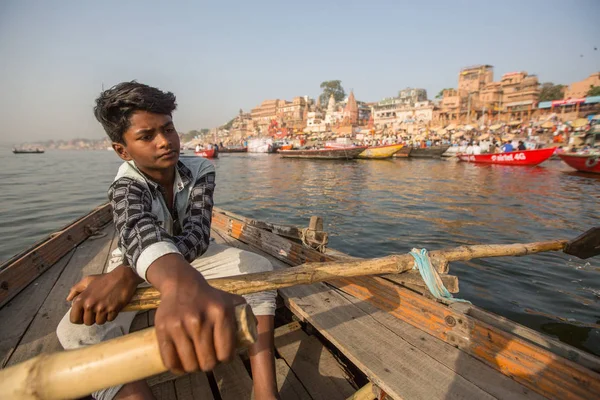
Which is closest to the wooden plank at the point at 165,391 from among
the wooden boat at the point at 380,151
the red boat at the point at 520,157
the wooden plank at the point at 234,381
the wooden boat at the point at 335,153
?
the wooden plank at the point at 234,381

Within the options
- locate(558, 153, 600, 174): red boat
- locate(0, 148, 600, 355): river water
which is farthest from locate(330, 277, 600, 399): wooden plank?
locate(558, 153, 600, 174): red boat

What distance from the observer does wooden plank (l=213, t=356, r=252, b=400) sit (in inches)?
73.7

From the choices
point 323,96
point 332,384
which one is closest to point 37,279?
point 332,384

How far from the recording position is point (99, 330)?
158 centimetres

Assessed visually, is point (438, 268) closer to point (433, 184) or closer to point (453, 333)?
point (453, 333)

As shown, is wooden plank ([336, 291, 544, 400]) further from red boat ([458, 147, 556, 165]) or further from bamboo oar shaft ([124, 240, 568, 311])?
red boat ([458, 147, 556, 165])

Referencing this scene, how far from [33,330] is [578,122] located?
4376 cm

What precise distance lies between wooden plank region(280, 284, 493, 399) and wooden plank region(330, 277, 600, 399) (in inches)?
9.3

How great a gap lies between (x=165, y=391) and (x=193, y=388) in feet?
0.59

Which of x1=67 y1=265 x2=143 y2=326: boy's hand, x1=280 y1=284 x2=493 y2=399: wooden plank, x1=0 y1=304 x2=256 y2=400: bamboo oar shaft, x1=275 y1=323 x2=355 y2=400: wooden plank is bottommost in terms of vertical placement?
x1=275 y1=323 x2=355 y2=400: wooden plank

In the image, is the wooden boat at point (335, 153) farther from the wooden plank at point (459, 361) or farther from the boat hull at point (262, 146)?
the wooden plank at point (459, 361)

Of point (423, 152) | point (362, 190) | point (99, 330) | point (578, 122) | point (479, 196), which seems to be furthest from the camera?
point (423, 152)

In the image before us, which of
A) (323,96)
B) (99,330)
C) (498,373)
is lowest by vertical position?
(498,373)

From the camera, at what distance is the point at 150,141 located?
169 centimetres
